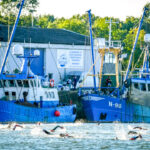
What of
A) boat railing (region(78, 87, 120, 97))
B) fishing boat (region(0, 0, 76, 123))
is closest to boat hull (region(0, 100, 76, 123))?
fishing boat (region(0, 0, 76, 123))

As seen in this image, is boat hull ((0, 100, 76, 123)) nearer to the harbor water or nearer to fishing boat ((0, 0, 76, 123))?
fishing boat ((0, 0, 76, 123))

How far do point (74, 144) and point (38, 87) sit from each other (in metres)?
20.6

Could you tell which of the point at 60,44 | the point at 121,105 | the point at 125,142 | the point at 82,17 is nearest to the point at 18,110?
the point at 121,105

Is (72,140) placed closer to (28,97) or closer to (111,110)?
(28,97)

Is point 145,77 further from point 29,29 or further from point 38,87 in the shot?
point 29,29

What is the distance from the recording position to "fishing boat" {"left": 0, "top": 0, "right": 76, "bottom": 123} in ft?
179

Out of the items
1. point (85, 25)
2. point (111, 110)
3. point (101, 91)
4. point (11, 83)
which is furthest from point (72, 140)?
point (85, 25)

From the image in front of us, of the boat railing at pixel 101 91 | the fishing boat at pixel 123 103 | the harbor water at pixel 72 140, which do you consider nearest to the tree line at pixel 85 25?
the boat railing at pixel 101 91

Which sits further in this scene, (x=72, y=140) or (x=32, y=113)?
(x=32, y=113)

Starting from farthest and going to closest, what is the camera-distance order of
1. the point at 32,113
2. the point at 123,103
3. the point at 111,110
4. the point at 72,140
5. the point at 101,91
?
the point at 101,91 → the point at 123,103 → the point at 111,110 → the point at 32,113 → the point at 72,140

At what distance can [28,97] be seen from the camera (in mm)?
57281

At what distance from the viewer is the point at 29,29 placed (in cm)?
7931

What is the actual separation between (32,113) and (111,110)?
7.81 metres

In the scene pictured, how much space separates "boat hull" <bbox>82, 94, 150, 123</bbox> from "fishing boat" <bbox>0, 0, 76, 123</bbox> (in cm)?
155
